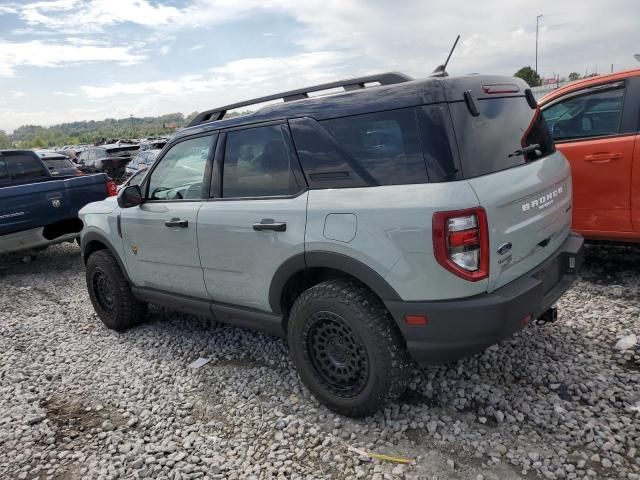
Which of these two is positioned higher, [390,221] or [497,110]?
[497,110]

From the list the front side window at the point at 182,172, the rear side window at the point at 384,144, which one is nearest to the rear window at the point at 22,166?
the front side window at the point at 182,172

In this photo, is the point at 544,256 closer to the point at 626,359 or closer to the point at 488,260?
the point at 488,260

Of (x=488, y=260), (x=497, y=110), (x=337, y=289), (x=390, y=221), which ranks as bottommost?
(x=337, y=289)

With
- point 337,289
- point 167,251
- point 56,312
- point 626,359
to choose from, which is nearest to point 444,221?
point 337,289

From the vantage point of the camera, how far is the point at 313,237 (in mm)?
2838

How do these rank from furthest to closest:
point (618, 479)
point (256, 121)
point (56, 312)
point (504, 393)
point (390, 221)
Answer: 1. point (56, 312)
2. point (256, 121)
3. point (504, 393)
4. point (390, 221)
5. point (618, 479)

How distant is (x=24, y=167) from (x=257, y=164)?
6.22m

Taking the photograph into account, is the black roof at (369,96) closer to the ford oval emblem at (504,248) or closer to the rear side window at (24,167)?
the ford oval emblem at (504,248)

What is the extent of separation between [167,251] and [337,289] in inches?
67.1

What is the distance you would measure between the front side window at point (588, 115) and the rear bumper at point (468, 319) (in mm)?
2503

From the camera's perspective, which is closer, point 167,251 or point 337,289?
point 337,289

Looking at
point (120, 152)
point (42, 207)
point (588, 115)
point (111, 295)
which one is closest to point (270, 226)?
point (111, 295)

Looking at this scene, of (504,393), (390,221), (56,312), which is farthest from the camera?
(56,312)

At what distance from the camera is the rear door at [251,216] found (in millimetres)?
3014
